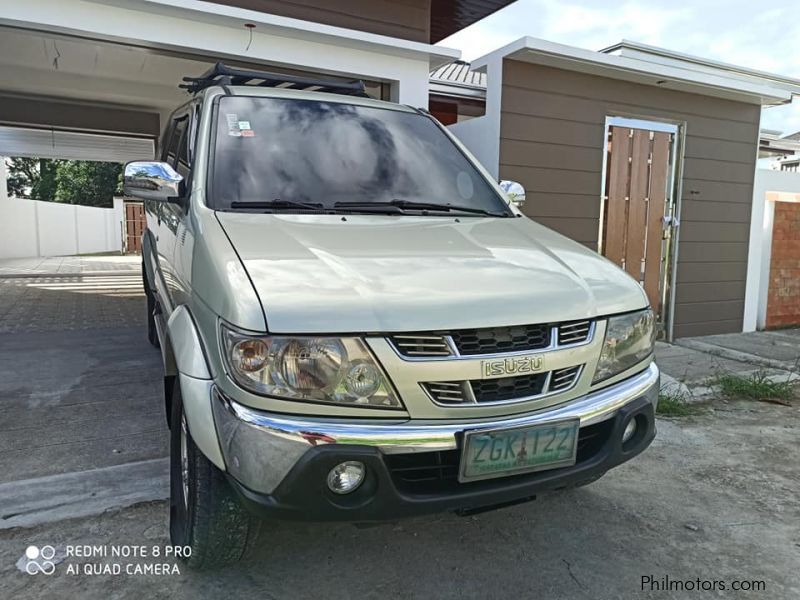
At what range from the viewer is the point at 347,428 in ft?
5.84

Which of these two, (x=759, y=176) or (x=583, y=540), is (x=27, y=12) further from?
(x=759, y=176)

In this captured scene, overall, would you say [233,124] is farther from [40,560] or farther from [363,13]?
[363,13]

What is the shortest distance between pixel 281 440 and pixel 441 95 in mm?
7359

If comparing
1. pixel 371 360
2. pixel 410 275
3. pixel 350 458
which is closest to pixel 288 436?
pixel 350 458

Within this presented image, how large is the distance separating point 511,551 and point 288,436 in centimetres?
128

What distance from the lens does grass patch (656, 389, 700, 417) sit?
440 centimetres

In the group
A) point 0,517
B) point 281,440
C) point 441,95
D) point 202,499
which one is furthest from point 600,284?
point 441,95

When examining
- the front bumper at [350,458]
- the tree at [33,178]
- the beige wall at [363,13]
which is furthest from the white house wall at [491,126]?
the tree at [33,178]

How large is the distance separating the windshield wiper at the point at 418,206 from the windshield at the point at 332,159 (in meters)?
0.01

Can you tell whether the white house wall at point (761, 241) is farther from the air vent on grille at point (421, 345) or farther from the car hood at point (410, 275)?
the air vent on grille at point (421, 345)

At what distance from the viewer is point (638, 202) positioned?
685cm

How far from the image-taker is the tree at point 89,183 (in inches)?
1356

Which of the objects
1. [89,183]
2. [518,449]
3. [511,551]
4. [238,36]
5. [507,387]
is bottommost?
[511,551]

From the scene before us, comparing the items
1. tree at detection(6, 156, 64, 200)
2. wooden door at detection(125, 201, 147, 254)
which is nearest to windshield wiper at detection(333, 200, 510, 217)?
wooden door at detection(125, 201, 147, 254)
